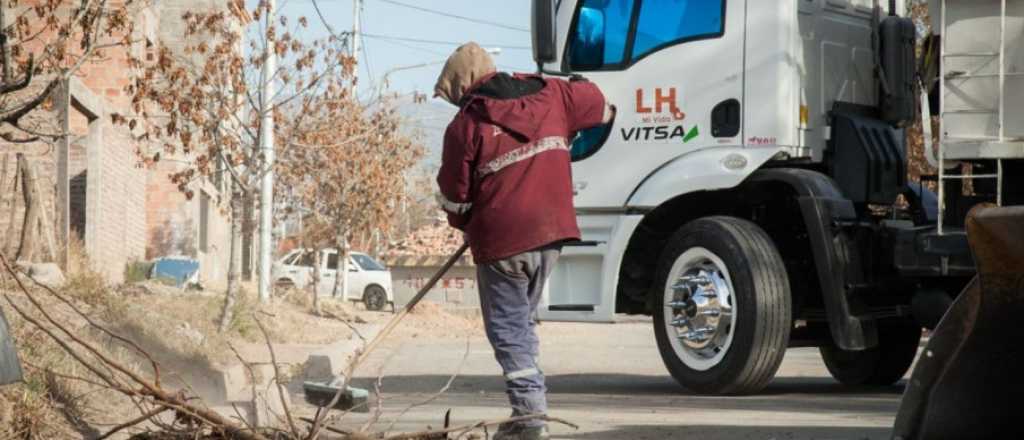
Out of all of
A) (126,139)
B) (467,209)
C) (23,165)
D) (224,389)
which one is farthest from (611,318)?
(126,139)

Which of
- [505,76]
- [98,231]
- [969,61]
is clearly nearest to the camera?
[505,76]

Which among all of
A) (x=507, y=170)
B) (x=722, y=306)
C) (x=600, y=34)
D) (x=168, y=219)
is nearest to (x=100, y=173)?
(x=600, y=34)

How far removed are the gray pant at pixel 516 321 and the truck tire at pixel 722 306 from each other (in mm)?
3127

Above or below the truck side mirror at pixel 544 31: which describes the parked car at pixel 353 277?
below

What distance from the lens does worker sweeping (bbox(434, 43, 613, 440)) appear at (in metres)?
7.05

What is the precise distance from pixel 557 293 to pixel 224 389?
8.11 ft

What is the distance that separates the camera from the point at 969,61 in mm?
8930

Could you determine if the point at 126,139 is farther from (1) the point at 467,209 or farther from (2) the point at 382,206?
(1) the point at 467,209

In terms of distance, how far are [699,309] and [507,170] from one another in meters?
3.66

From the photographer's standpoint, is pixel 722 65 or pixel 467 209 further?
pixel 722 65

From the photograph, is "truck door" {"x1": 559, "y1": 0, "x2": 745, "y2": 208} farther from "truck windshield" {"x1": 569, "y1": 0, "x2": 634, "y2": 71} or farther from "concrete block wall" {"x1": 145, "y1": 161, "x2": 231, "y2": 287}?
"concrete block wall" {"x1": 145, "y1": 161, "x2": 231, "y2": 287}

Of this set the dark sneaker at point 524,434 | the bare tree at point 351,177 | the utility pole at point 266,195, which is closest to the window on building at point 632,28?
the dark sneaker at point 524,434

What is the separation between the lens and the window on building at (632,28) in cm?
1080

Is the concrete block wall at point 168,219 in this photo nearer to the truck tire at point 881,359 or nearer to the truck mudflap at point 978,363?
the truck tire at point 881,359
